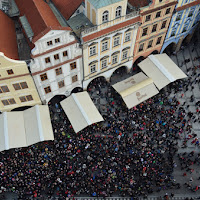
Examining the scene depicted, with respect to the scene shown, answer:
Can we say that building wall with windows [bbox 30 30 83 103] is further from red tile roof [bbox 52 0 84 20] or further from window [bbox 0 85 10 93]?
red tile roof [bbox 52 0 84 20]

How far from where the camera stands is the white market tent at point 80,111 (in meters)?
32.9

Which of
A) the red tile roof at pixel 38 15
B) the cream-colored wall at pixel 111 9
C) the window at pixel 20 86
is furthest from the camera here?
the window at pixel 20 86

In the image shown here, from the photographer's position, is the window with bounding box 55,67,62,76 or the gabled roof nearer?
the gabled roof

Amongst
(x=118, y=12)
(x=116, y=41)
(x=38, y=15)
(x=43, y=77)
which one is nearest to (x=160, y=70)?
(x=116, y=41)

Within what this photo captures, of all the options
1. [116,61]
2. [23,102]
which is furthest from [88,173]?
[116,61]

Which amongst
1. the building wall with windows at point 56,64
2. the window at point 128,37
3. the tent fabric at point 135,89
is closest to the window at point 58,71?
the building wall with windows at point 56,64

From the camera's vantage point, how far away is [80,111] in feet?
111

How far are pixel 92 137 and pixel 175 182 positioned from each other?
12.2 m

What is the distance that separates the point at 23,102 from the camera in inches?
1324

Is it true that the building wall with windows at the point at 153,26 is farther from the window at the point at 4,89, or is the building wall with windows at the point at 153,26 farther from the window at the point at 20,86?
the window at the point at 4,89

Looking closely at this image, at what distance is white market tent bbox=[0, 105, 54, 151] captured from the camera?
31297 millimetres

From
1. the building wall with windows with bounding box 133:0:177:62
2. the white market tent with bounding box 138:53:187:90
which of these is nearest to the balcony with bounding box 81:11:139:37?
the building wall with windows with bounding box 133:0:177:62

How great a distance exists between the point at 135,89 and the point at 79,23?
12.6 meters

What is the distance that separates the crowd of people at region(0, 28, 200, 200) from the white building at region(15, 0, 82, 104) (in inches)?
175
